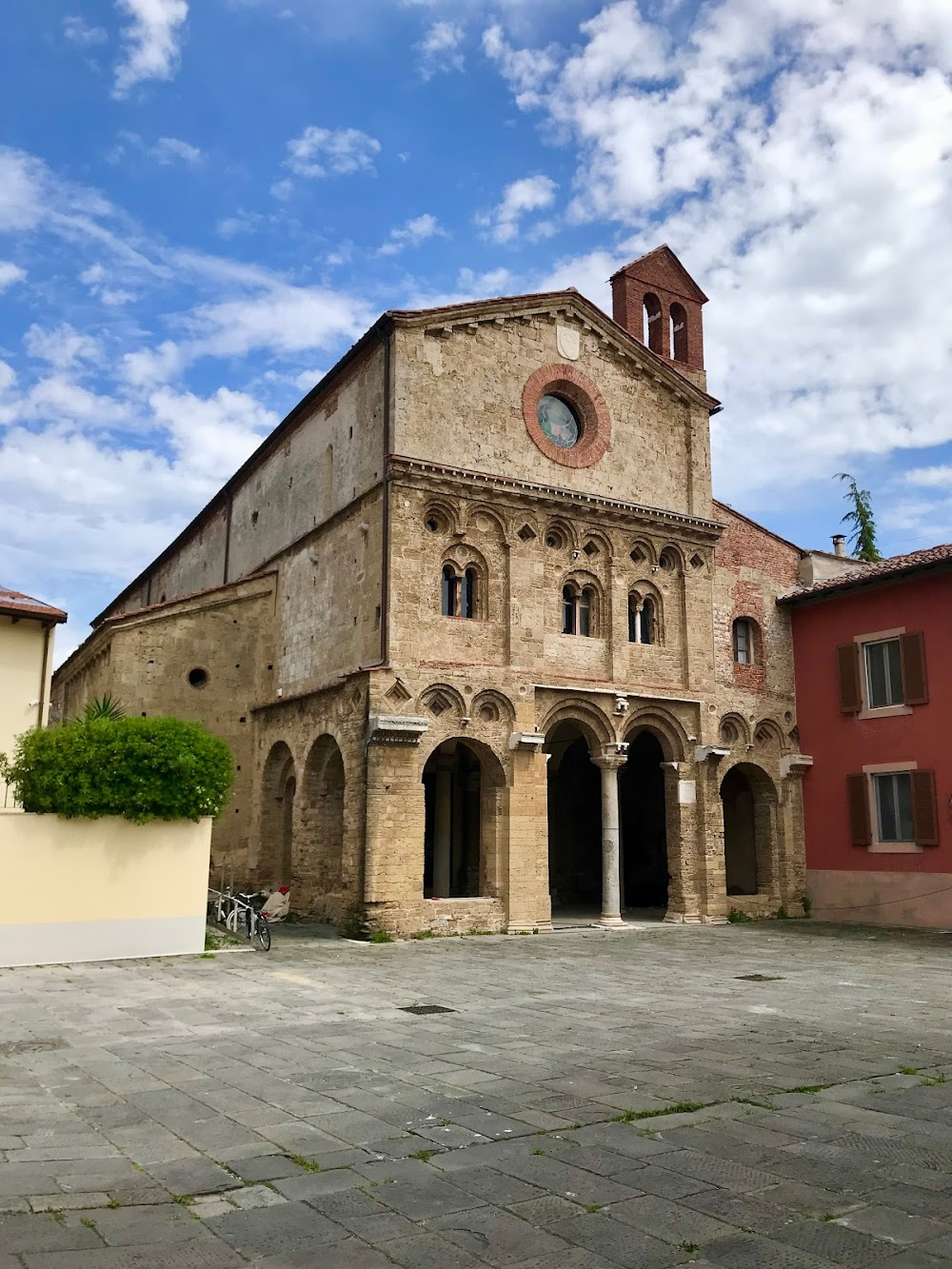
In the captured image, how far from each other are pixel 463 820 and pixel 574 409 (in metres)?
11.5

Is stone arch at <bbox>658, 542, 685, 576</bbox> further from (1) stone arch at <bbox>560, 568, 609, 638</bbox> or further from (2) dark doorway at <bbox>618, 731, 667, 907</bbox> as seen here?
(2) dark doorway at <bbox>618, 731, 667, 907</bbox>

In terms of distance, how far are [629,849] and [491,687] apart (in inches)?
463

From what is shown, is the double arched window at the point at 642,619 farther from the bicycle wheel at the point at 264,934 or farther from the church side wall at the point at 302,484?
the bicycle wheel at the point at 264,934

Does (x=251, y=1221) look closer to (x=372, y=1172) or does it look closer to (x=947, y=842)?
(x=372, y=1172)

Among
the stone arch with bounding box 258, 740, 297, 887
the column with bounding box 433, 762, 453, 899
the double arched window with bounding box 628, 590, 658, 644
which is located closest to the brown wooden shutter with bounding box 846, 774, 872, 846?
the double arched window with bounding box 628, 590, 658, 644

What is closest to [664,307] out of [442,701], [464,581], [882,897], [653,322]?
[653,322]

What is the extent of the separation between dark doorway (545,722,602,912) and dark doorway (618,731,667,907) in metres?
0.87

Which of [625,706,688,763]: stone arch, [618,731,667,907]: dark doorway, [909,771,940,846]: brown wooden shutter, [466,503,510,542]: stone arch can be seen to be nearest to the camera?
[466,503,510,542]: stone arch

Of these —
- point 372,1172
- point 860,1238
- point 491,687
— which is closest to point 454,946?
point 491,687

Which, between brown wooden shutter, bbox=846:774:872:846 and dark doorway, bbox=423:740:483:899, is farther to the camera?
dark doorway, bbox=423:740:483:899

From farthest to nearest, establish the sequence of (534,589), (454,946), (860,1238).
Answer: (534,589) < (454,946) < (860,1238)

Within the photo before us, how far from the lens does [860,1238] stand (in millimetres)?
5062

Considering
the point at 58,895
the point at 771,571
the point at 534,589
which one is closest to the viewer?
the point at 58,895

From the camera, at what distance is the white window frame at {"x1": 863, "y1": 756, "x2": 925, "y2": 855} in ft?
76.2
